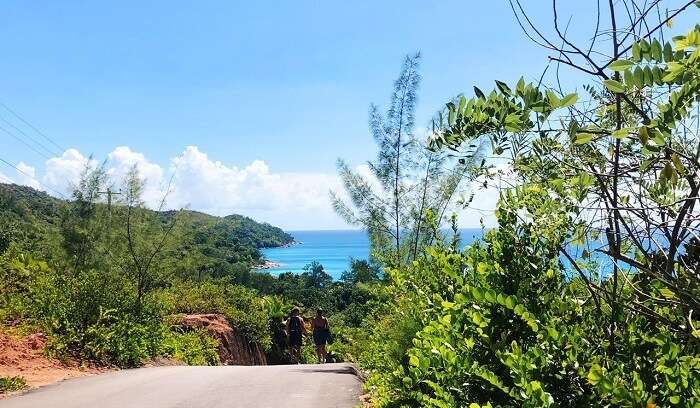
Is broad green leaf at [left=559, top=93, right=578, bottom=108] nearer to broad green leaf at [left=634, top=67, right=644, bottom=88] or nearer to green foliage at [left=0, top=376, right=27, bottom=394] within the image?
broad green leaf at [left=634, top=67, right=644, bottom=88]

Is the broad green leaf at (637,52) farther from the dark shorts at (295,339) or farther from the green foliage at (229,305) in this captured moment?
the green foliage at (229,305)

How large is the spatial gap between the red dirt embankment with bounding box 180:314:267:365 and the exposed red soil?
28.9 feet

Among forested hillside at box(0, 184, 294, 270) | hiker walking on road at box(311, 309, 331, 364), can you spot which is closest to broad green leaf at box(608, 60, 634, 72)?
hiker walking on road at box(311, 309, 331, 364)

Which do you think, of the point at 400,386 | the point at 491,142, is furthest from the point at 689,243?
the point at 400,386

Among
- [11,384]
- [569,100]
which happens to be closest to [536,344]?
[569,100]

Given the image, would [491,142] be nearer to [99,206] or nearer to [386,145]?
[386,145]

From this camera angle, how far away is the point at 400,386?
20.8 ft

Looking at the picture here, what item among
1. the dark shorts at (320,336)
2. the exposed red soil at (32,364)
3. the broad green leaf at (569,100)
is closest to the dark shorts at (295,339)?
the dark shorts at (320,336)

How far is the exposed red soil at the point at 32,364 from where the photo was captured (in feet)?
35.2

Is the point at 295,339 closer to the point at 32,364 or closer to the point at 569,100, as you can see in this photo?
the point at 32,364

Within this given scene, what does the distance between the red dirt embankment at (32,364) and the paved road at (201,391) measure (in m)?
0.51

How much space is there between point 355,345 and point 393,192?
12.4 feet

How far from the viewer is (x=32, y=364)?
1167cm

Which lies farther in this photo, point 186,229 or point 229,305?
point 229,305
